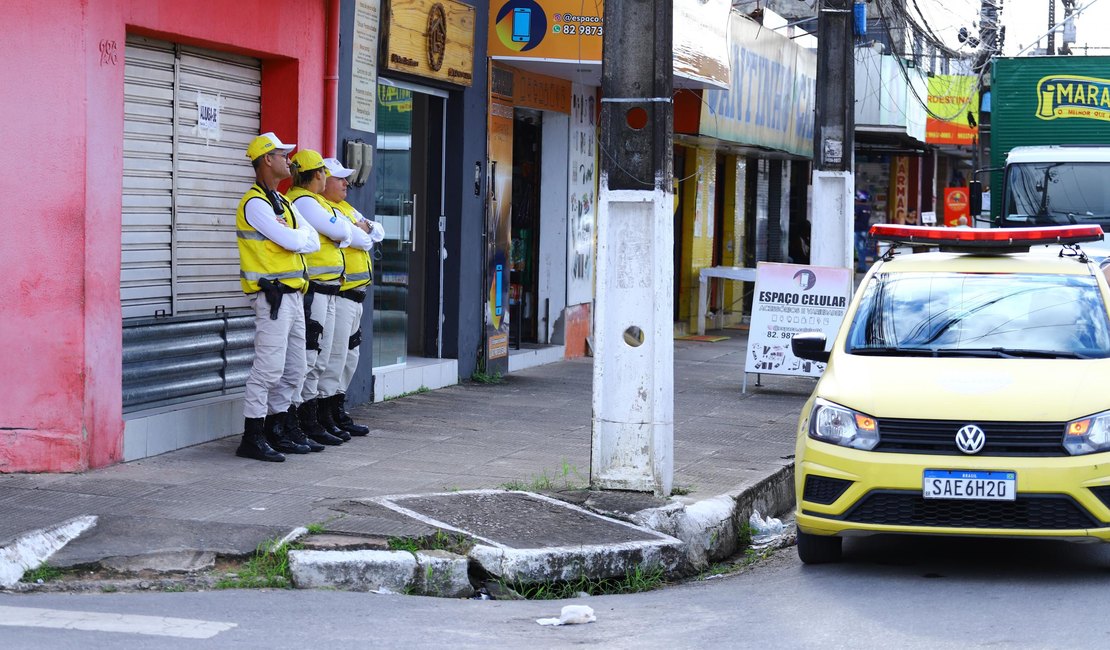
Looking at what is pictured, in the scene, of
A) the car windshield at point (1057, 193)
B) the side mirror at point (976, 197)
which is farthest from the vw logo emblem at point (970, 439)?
the side mirror at point (976, 197)

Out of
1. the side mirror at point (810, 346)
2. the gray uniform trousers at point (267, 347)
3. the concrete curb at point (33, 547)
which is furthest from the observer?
the gray uniform trousers at point (267, 347)

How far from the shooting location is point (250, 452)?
9.31 m

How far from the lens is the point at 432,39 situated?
42.0 feet

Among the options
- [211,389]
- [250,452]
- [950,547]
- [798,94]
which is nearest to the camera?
[950,547]

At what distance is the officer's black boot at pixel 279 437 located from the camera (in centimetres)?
953

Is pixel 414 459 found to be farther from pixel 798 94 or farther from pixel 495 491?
pixel 798 94

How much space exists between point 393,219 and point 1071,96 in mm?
11335

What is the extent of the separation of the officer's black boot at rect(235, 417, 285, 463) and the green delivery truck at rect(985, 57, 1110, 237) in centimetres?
1253

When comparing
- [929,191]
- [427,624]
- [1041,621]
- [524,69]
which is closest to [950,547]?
[1041,621]

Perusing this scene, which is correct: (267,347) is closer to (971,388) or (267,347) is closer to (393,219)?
(393,219)

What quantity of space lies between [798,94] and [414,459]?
15.1 metres

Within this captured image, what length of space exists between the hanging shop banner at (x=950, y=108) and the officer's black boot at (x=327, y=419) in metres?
28.0

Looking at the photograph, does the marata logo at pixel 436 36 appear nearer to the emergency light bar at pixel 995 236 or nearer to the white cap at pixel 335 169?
the white cap at pixel 335 169

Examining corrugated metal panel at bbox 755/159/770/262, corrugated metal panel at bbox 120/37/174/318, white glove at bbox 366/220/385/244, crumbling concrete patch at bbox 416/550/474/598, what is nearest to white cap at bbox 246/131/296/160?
corrugated metal panel at bbox 120/37/174/318
